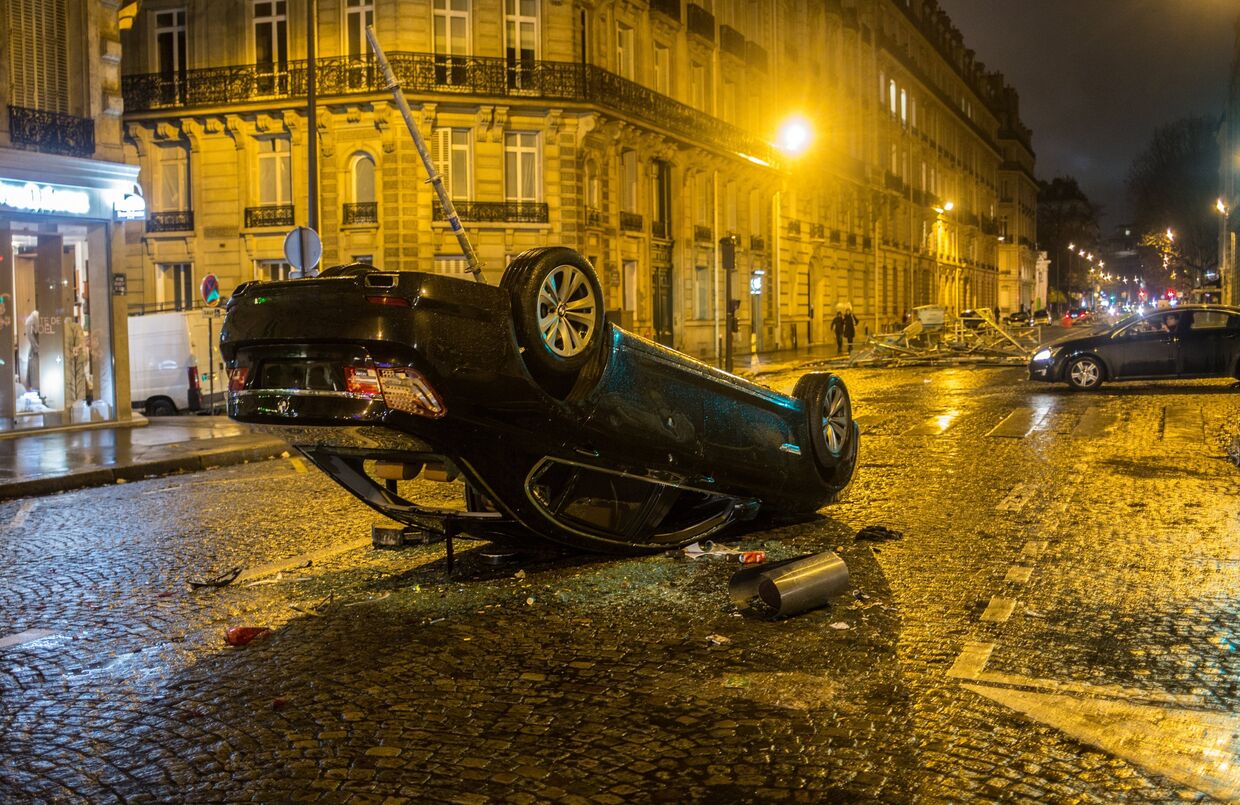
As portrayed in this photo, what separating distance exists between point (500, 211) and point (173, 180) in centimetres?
1054

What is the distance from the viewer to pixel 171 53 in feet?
115

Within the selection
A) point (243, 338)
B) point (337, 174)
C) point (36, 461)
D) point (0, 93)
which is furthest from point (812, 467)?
point (337, 174)

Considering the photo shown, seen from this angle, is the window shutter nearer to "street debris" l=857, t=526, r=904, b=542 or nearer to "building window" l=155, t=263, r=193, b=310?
"building window" l=155, t=263, r=193, b=310

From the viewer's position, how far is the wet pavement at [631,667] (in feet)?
12.3

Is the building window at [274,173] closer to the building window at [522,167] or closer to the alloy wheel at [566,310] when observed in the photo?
the building window at [522,167]

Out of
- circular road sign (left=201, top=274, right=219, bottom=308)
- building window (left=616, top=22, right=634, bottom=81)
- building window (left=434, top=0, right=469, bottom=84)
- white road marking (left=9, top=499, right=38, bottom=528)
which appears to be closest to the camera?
white road marking (left=9, top=499, right=38, bottom=528)

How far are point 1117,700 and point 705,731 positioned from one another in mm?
1651

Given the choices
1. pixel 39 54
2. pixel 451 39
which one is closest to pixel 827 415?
pixel 39 54

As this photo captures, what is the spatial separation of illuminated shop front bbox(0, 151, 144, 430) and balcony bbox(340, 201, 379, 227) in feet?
46.9

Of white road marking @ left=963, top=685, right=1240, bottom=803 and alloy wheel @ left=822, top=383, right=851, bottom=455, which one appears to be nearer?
white road marking @ left=963, top=685, right=1240, bottom=803

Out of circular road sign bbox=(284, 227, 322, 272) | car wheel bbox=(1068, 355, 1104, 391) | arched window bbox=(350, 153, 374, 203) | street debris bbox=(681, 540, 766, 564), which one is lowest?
street debris bbox=(681, 540, 766, 564)

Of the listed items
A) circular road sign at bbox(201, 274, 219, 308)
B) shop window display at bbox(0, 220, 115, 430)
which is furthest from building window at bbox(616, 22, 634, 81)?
shop window display at bbox(0, 220, 115, 430)

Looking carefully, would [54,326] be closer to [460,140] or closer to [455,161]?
[455,161]

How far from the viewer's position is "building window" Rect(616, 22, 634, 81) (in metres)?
37.0
